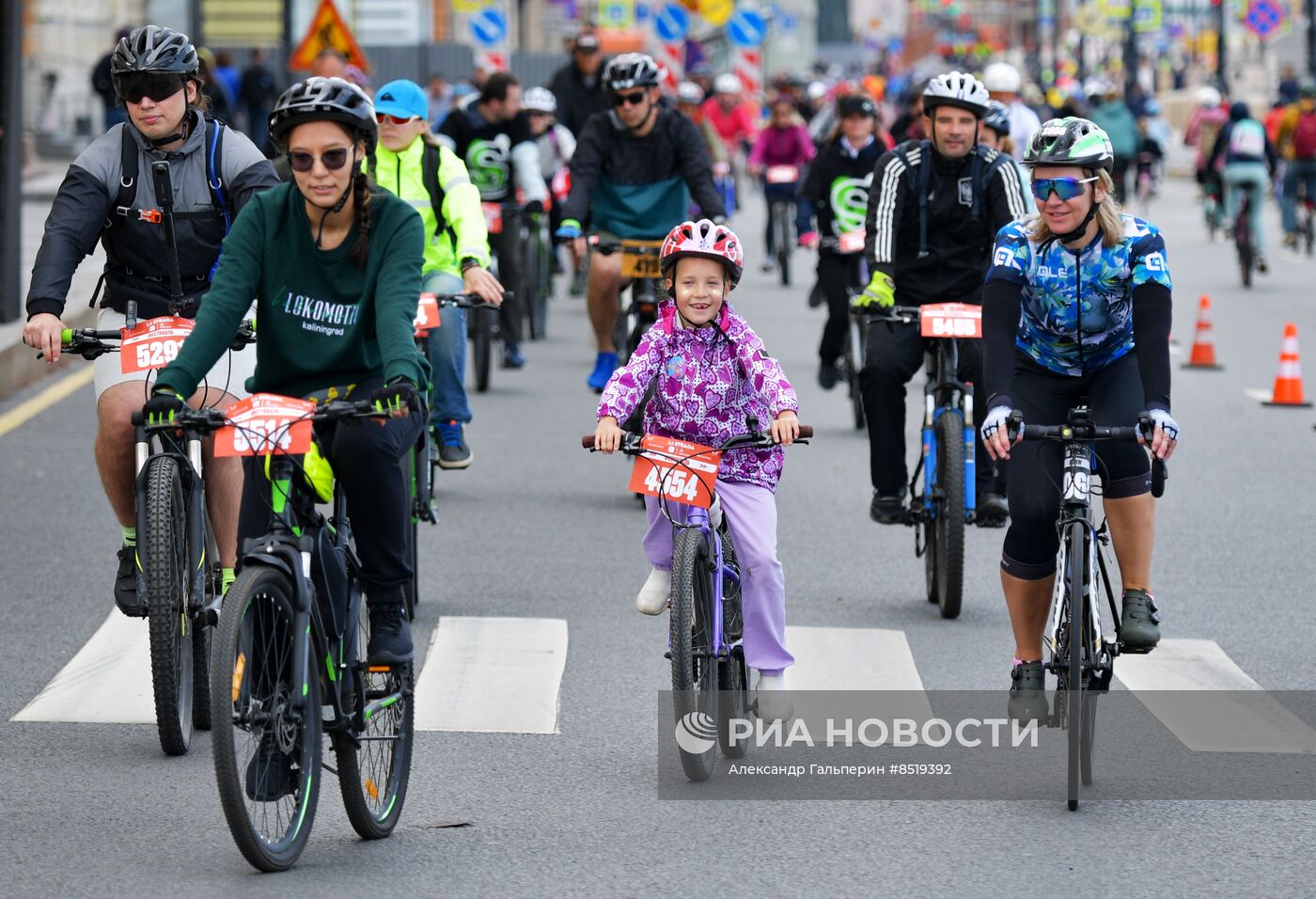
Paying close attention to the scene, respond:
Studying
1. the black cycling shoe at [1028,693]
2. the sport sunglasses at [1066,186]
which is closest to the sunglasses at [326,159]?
the sport sunglasses at [1066,186]

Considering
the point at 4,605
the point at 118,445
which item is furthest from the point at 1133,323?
the point at 4,605

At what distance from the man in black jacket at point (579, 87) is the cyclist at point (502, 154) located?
78.5 inches

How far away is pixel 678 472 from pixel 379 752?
1.22 m

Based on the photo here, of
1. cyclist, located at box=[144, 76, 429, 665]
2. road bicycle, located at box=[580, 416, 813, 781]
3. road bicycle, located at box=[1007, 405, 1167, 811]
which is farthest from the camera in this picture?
road bicycle, located at box=[580, 416, 813, 781]

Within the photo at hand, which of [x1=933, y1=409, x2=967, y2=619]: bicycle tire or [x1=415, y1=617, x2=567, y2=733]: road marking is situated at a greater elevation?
[x1=933, y1=409, x2=967, y2=619]: bicycle tire

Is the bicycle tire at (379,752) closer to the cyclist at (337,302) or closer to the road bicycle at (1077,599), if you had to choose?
the cyclist at (337,302)

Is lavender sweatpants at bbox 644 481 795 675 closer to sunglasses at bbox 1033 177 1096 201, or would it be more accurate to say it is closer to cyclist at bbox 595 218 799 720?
cyclist at bbox 595 218 799 720

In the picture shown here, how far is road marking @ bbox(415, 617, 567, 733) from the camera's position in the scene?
304 inches

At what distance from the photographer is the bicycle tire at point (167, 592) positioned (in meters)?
6.89

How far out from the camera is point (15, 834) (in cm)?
623

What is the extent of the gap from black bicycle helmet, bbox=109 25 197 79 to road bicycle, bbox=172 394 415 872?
1.90 metres

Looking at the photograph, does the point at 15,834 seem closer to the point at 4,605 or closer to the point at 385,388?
the point at 385,388

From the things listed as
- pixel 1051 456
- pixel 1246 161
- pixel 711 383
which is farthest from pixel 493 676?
pixel 1246 161

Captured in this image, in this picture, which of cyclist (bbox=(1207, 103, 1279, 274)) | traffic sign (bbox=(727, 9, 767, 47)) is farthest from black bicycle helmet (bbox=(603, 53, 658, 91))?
traffic sign (bbox=(727, 9, 767, 47))
